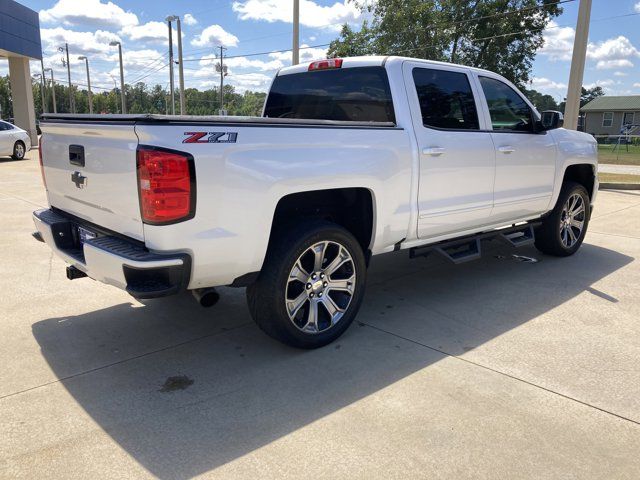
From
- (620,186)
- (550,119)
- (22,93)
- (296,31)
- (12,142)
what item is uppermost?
(296,31)

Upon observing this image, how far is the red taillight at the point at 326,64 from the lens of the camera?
182 inches

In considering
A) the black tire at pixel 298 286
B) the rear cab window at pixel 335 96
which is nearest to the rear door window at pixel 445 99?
the rear cab window at pixel 335 96

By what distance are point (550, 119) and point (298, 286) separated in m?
3.33

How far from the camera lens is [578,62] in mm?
12523

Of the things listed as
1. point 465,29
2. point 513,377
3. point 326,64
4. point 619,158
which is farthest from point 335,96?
point 619,158

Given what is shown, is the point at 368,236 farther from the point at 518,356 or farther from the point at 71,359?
the point at 71,359

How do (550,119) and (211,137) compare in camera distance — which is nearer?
(211,137)

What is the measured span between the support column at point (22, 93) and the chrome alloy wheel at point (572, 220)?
28.8 metres

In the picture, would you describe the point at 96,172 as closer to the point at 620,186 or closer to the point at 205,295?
the point at 205,295

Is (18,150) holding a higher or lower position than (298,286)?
lower

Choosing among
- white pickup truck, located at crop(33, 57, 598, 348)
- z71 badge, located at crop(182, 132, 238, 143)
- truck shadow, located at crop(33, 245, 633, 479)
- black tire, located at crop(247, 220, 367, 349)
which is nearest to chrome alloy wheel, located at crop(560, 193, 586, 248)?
white pickup truck, located at crop(33, 57, 598, 348)

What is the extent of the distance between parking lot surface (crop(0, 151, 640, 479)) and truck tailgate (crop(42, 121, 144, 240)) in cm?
98

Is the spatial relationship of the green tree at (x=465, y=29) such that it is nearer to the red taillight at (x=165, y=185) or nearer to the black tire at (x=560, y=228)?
the black tire at (x=560, y=228)

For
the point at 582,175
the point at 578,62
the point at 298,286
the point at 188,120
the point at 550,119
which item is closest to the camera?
the point at 188,120
